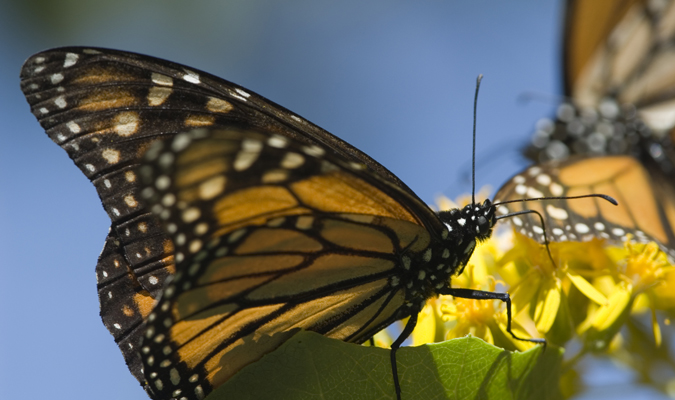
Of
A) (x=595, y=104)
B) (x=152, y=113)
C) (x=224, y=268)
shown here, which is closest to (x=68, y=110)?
(x=152, y=113)

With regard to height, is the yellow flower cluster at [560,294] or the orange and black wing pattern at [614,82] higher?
the orange and black wing pattern at [614,82]

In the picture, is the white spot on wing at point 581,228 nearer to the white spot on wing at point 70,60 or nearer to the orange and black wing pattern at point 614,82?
the orange and black wing pattern at point 614,82

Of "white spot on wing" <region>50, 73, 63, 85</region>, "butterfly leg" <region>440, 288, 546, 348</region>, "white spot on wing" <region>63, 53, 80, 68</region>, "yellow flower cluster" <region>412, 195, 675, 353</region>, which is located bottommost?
"yellow flower cluster" <region>412, 195, 675, 353</region>

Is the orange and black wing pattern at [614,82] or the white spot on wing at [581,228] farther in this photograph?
the orange and black wing pattern at [614,82]

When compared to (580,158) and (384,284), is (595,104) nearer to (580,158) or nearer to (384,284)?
(580,158)

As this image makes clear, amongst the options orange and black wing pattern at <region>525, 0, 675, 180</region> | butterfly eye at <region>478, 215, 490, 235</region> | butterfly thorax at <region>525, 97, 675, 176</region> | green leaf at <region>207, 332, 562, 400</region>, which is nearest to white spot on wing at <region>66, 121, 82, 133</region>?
green leaf at <region>207, 332, 562, 400</region>

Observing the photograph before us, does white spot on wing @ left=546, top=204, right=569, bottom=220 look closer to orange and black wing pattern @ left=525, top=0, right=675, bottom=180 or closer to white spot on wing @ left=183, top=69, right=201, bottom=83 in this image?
orange and black wing pattern @ left=525, top=0, right=675, bottom=180

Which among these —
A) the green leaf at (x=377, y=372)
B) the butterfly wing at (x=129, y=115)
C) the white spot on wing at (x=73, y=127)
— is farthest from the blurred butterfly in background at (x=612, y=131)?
the white spot on wing at (x=73, y=127)

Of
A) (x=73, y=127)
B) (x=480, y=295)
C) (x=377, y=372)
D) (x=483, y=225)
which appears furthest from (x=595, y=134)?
(x=73, y=127)
